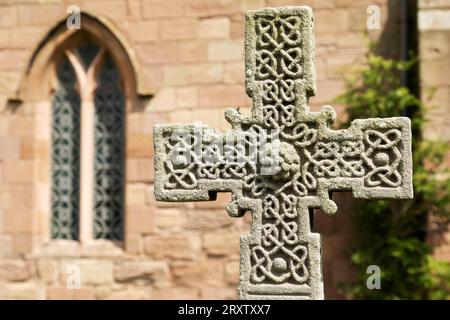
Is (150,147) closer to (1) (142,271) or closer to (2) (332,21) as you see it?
(1) (142,271)

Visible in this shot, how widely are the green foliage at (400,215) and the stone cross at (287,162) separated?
9.06 feet

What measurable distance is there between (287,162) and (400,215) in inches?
120

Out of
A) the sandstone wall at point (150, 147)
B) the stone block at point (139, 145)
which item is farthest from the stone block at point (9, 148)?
the stone block at point (139, 145)

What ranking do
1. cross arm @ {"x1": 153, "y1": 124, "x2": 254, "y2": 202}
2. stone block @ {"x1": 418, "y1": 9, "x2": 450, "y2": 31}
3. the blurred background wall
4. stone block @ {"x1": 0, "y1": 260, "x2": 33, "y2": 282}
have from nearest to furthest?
1. cross arm @ {"x1": 153, "y1": 124, "x2": 254, "y2": 202}
2. stone block @ {"x1": 418, "y1": 9, "x2": 450, "y2": 31}
3. the blurred background wall
4. stone block @ {"x1": 0, "y1": 260, "x2": 33, "y2": 282}

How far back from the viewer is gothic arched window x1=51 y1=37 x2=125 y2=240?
8.05 meters

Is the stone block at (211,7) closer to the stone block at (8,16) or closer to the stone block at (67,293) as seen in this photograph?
the stone block at (8,16)

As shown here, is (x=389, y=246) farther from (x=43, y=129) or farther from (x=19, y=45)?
(x=19, y=45)

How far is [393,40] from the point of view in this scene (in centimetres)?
745

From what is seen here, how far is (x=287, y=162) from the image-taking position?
429 centimetres

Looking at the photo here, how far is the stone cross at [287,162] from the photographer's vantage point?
4.28 meters

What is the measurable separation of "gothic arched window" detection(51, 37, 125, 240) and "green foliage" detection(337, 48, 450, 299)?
2.30 meters

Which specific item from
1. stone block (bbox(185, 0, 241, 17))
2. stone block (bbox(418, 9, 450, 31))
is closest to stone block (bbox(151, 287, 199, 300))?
stone block (bbox(185, 0, 241, 17))

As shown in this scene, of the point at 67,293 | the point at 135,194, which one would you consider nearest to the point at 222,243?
the point at 135,194

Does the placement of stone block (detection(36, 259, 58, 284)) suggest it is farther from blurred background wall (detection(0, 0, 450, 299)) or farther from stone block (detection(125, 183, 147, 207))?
stone block (detection(125, 183, 147, 207))
